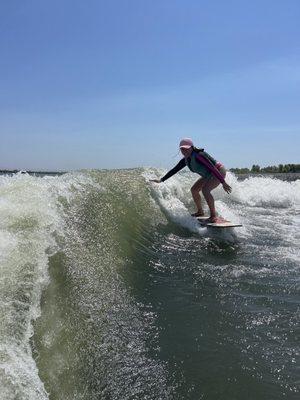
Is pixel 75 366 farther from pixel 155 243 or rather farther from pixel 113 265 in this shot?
pixel 155 243

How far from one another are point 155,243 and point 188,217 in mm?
2357

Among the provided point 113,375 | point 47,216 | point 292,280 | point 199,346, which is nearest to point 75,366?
point 113,375

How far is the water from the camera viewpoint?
395 cm

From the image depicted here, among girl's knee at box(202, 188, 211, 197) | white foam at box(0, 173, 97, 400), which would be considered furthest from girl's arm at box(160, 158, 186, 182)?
white foam at box(0, 173, 97, 400)

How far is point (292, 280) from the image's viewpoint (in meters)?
6.83

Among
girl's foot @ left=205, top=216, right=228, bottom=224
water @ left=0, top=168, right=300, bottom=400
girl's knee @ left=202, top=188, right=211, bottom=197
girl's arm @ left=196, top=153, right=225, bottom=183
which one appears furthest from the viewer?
girl's knee @ left=202, top=188, right=211, bottom=197

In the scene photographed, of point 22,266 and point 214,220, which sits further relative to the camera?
point 214,220

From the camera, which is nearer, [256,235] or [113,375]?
[113,375]

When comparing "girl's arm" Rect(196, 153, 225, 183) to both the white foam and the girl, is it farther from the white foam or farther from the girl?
the white foam

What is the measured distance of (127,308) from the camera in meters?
5.39

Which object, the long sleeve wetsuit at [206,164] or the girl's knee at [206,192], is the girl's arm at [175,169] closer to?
the long sleeve wetsuit at [206,164]

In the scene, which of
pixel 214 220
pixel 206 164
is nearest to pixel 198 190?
pixel 206 164

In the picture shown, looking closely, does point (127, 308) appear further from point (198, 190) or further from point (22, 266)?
point (198, 190)

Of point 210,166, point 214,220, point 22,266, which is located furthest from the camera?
point 210,166
